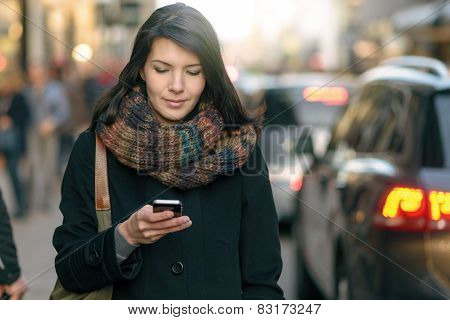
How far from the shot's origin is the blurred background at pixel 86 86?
10.6 m

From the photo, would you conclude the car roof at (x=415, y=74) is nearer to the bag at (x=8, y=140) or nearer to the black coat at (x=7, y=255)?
the black coat at (x=7, y=255)

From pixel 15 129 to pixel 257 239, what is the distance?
35.8 feet

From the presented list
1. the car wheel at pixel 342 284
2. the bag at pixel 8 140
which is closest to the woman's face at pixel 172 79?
the car wheel at pixel 342 284

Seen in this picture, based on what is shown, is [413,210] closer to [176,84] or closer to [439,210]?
[439,210]

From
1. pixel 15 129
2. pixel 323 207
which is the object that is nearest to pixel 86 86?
pixel 15 129

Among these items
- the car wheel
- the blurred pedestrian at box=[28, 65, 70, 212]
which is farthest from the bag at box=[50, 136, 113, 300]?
the blurred pedestrian at box=[28, 65, 70, 212]

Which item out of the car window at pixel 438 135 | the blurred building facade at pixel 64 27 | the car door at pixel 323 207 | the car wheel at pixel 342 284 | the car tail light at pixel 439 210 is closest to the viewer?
the car tail light at pixel 439 210

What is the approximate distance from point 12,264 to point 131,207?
3.10ft

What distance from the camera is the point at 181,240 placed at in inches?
109

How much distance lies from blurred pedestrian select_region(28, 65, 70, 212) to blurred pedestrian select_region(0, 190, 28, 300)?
34.4 ft

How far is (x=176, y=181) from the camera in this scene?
9.08 feet

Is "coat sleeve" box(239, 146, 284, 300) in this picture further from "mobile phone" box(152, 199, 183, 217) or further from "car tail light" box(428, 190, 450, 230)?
"car tail light" box(428, 190, 450, 230)

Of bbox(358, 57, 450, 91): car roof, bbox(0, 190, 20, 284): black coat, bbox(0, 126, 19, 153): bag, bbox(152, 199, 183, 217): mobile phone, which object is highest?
bbox(358, 57, 450, 91): car roof

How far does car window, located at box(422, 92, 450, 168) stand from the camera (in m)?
5.20
